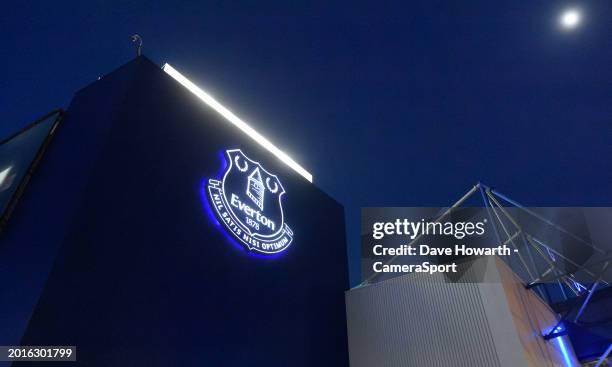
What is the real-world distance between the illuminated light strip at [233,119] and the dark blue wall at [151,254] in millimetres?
308

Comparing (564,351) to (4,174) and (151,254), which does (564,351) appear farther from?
(4,174)

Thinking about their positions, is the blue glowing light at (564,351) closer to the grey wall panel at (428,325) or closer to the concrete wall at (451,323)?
the concrete wall at (451,323)

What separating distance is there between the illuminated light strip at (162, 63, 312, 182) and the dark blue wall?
0.31 metres

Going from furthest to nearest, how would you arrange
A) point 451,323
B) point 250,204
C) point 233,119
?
point 233,119, point 250,204, point 451,323

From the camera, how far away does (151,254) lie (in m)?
5.83

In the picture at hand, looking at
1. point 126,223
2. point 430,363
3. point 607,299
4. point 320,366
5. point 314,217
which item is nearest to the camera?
point 126,223

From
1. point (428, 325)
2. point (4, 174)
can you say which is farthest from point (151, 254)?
point (428, 325)

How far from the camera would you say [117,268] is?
Answer: 5277 millimetres

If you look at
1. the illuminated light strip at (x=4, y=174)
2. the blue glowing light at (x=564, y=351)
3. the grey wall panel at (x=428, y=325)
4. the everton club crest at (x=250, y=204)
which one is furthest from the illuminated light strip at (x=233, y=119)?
the blue glowing light at (x=564, y=351)

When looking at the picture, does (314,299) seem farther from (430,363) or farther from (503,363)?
(503,363)

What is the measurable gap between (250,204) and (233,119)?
2.18 meters

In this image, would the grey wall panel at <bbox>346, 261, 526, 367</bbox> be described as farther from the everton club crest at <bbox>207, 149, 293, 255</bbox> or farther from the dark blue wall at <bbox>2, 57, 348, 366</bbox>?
the everton club crest at <bbox>207, 149, 293, 255</bbox>

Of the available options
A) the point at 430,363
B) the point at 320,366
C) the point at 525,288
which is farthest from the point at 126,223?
the point at 525,288

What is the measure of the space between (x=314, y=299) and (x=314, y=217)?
2274 mm
